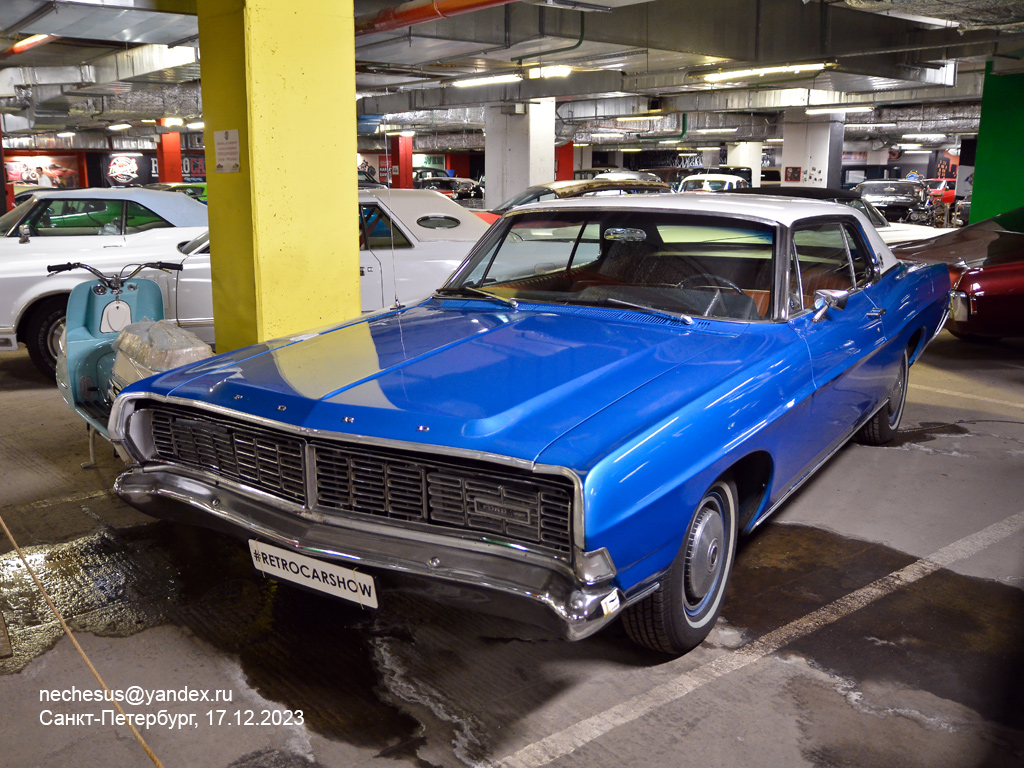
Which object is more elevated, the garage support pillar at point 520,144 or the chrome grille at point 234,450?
the garage support pillar at point 520,144

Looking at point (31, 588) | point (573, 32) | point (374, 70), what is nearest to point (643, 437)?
point (31, 588)

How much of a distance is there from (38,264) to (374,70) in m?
8.24

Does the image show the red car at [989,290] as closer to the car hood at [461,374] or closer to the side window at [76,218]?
the car hood at [461,374]

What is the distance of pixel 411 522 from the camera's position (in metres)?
2.48

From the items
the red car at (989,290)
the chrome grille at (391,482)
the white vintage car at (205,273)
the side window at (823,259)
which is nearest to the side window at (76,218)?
the white vintage car at (205,273)

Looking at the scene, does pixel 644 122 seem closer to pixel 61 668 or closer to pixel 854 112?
pixel 854 112

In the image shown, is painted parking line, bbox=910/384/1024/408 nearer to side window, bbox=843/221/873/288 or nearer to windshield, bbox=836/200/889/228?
windshield, bbox=836/200/889/228

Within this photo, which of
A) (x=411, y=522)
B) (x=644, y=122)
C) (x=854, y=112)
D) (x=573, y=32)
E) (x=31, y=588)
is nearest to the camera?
(x=411, y=522)

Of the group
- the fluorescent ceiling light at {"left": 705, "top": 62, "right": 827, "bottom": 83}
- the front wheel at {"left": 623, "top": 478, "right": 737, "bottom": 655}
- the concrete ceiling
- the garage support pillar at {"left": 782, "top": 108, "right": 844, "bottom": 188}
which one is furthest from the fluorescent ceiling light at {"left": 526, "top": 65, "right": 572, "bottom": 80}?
the garage support pillar at {"left": 782, "top": 108, "right": 844, "bottom": 188}

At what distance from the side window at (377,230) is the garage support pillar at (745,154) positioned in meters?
34.8

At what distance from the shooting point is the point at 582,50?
462 inches

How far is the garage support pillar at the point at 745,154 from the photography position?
3959cm

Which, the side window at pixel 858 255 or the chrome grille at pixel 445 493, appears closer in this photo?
the chrome grille at pixel 445 493

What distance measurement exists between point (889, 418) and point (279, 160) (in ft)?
12.5
